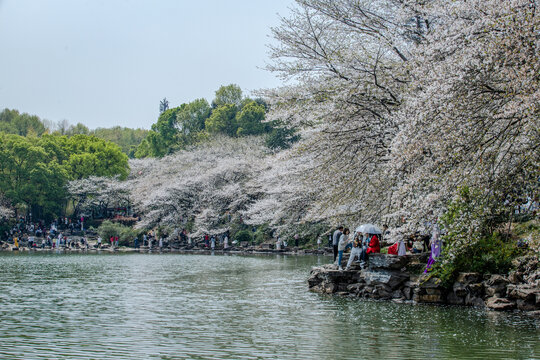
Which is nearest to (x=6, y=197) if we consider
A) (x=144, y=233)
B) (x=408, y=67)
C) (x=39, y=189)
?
(x=39, y=189)

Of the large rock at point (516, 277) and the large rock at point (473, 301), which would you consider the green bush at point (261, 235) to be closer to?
the large rock at point (473, 301)

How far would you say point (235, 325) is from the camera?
1220 cm

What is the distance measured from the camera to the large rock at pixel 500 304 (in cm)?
1350

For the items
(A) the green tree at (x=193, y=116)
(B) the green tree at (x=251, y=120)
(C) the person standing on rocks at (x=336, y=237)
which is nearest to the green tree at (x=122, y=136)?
(A) the green tree at (x=193, y=116)

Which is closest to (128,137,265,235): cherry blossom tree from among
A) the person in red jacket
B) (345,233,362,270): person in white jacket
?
(345,233,362,270): person in white jacket

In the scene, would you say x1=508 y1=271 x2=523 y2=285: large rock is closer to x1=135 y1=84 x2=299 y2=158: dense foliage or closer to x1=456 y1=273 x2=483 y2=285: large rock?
x1=456 y1=273 x2=483 y2=285: large rock

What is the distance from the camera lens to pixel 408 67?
50.1ft

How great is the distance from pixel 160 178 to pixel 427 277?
40848 mm

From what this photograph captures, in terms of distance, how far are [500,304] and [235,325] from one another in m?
6.31

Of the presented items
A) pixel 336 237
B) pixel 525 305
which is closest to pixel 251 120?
pixel 336 237

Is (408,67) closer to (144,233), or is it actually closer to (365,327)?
(365,327)

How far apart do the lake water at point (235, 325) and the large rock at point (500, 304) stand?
0.46 meters

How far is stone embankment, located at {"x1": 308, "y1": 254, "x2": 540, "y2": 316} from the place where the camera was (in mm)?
13375

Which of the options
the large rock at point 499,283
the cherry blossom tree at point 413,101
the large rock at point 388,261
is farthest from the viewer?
the large rock at point 388,261
